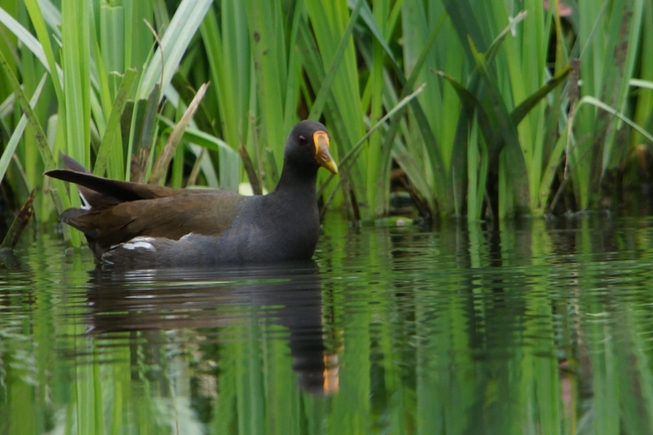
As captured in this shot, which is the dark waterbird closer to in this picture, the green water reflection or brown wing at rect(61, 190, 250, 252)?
brown wing at rect(61, 190, 250, 252)

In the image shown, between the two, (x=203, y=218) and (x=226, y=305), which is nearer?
(x=226, y=305)

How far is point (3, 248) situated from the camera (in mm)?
4676

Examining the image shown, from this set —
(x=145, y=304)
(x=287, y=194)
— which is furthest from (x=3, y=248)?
(x=145, y=304)

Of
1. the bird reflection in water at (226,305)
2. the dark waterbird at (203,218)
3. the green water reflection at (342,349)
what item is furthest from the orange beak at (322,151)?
the green water reflection at (342,349)

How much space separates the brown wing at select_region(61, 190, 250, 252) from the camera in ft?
14.0

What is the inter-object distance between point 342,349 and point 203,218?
2.24 m

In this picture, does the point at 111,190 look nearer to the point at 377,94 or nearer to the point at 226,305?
the point at 377,94

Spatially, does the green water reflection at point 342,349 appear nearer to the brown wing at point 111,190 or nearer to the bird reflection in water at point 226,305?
the bird reflection in water at point 226,305

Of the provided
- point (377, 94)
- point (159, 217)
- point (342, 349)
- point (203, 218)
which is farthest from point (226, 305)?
point (377, 94)

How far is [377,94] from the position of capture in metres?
5.35

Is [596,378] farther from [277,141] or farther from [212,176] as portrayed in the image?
[212,176]

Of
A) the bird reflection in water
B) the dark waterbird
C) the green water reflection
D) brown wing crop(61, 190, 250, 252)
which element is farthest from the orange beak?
the green water reflection

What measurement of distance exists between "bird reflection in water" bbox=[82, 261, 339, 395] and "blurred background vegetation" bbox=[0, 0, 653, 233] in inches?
38.7

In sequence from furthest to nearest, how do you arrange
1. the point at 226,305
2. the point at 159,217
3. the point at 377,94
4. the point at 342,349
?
the point at 377,94
the point at 159,217
the point at 226,305
the point at 342,349
